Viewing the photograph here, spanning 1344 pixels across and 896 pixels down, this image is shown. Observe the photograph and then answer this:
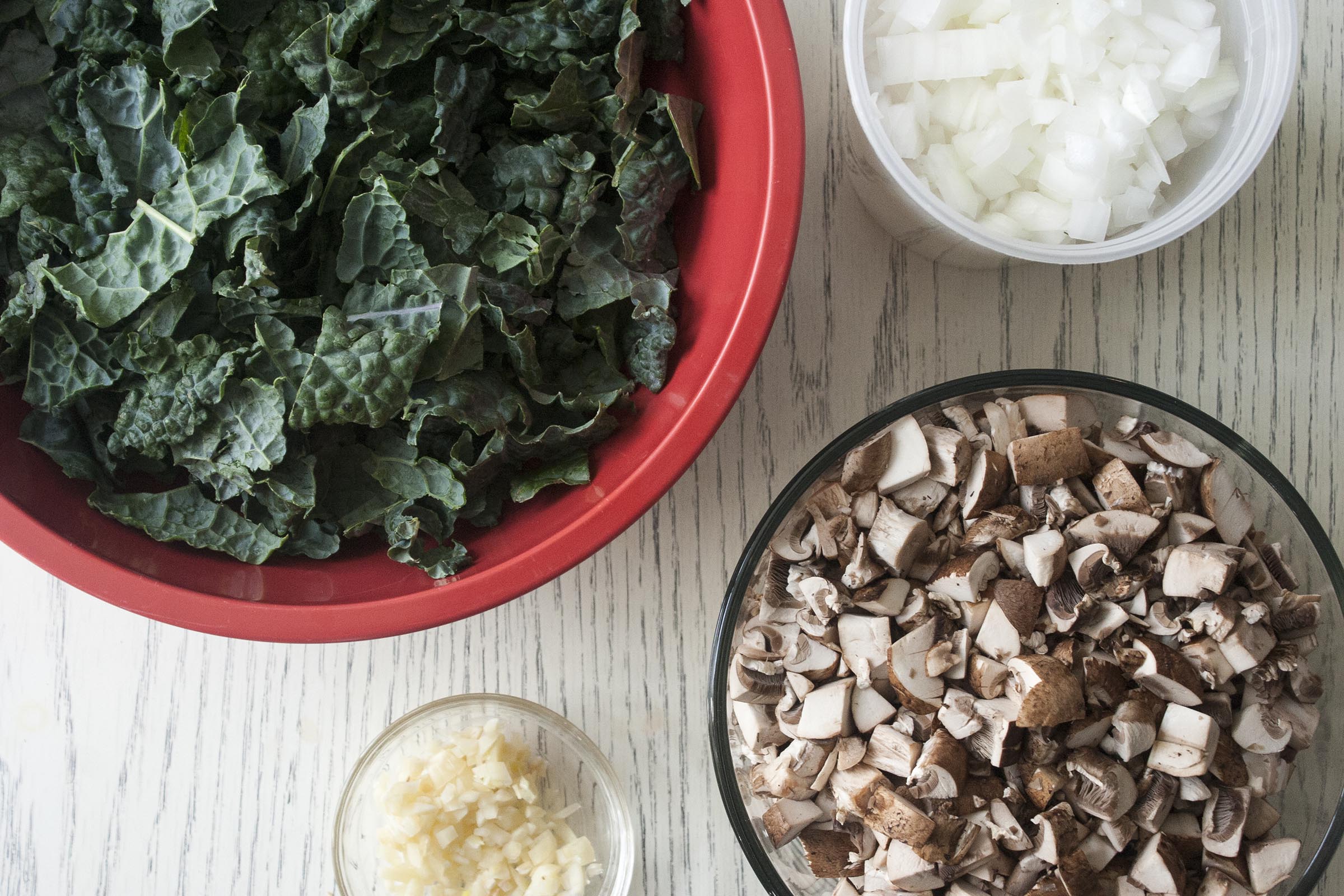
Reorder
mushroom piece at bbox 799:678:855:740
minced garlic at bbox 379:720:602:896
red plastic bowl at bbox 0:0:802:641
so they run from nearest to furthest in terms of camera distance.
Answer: red plastic bowl at bbox 0:0:802:641, mushroom piece at bbox 799:678:855:740, minced garlic at bbox 379:720:602:896

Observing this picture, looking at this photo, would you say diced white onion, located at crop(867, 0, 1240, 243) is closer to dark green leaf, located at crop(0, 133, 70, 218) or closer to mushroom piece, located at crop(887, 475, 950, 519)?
mushroom piece, located at crop(887, 475, 950, 519)

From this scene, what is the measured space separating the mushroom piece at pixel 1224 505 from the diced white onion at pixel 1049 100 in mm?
320

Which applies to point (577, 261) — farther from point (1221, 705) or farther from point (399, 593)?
point (1221, 705)

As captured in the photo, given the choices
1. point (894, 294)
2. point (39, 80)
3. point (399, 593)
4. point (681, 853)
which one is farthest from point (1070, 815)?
point (39, 80)

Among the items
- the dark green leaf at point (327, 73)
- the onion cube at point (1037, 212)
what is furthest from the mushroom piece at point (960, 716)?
the dark green leaf at point (327, 73)

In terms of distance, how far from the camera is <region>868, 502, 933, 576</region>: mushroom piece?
3.80 ft

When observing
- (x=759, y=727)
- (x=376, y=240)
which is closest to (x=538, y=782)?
(x=759, y=727)

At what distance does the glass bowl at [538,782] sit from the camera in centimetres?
135

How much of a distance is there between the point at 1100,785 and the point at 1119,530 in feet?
0.96

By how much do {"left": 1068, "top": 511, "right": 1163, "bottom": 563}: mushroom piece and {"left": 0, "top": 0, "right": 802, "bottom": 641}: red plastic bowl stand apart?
459 millimetres

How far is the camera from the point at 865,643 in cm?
117

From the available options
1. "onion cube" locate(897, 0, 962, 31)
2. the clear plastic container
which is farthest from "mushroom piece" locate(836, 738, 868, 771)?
"onion cube" locate(897, 0, 962, 31)

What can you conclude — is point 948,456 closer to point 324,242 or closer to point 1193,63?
point 1193,63

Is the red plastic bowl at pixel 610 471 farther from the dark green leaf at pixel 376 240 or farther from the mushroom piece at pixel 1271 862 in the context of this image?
the mushroom piece at pixel 1271 862
